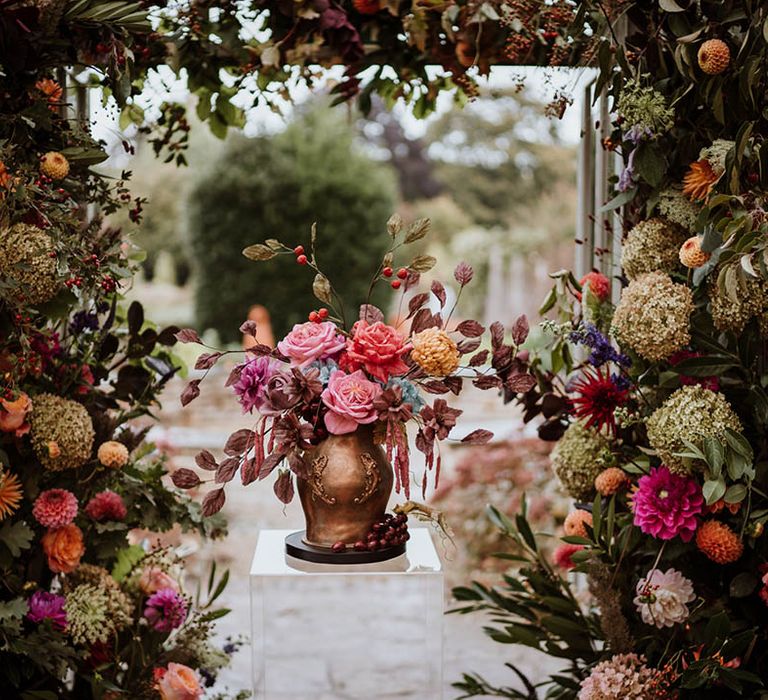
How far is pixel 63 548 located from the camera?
1.92m

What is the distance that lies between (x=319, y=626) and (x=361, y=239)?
468 centimetres

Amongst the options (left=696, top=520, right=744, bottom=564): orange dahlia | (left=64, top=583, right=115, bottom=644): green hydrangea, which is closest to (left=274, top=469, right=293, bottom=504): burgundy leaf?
(left=64, top=583, right=115, bottom=644): green hydrangea

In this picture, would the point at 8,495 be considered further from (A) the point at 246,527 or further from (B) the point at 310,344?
(A) the point at 246,527

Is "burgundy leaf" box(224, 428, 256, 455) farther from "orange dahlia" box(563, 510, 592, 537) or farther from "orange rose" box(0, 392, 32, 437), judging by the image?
"orange dahlia" box(563, 510, 592, 537)

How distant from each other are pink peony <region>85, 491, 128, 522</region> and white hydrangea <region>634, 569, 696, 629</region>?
1.16 m

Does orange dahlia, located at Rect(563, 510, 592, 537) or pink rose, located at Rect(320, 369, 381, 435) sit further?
orange dahlia, located at Rect(563, 510, 592, 537)

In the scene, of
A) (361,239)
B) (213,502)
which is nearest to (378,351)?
(213,502)

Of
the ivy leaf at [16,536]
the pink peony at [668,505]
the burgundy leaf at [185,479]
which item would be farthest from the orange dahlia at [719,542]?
the ivy leaf at [16,536]

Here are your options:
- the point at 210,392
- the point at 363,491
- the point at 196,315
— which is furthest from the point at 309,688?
the point at 196,315

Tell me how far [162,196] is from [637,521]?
8684 mm

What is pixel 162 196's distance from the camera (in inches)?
384

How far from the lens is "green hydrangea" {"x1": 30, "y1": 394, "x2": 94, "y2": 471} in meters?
1.87

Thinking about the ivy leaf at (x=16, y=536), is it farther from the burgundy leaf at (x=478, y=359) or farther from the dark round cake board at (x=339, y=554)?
the burgundy leaf at (x=478, y=359)

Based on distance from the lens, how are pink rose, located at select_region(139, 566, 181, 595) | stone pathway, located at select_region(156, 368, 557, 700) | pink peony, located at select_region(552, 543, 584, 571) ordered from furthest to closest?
1. stone pathway, located at select_region(156, 368, 557, 700)
2. pink peony, located at select_region(552, 543, 584, 571)
3. pink rose, located at select_region(139, 566, 181, 595)
